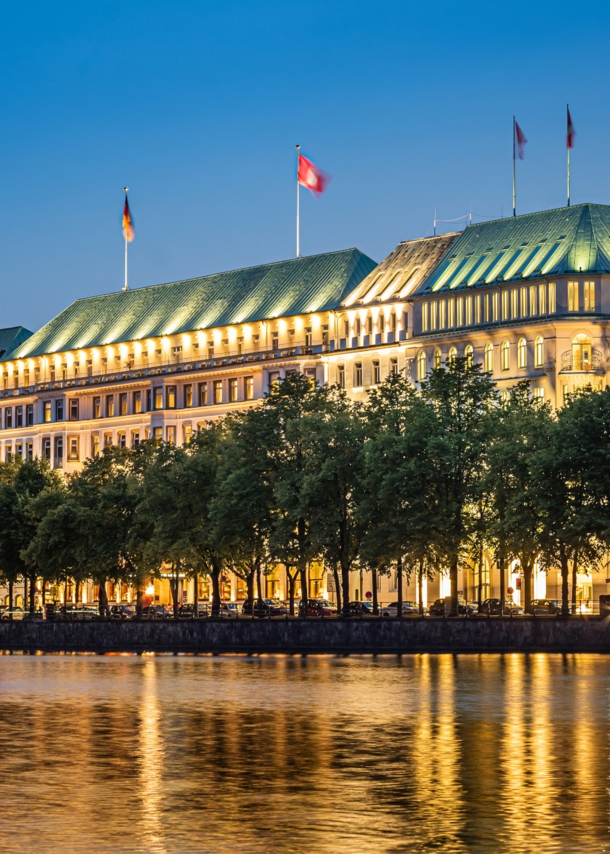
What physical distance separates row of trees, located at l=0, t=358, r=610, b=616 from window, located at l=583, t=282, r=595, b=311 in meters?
25.7

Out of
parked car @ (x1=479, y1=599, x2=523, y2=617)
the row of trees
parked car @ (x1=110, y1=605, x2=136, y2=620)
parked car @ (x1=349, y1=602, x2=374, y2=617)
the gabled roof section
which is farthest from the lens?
the gabled roof section

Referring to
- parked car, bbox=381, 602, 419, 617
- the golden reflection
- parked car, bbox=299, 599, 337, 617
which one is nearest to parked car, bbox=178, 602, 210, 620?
parked car, bbox=299, 599, 337, 617

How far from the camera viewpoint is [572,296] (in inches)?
6531

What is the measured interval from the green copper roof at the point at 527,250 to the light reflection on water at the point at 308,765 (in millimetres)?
80605

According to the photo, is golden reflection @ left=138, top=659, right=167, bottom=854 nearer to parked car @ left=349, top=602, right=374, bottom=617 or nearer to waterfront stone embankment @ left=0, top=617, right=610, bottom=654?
waterfront stone embankment @ left=0, top=617, right=610, bottom=654

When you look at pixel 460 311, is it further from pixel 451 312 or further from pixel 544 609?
pixel 544 609

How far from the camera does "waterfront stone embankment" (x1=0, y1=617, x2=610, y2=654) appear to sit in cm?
11662

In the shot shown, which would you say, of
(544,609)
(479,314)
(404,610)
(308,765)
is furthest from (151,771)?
(479,314)

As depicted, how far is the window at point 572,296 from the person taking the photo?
544 feet

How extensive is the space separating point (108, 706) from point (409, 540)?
5395 centimetres

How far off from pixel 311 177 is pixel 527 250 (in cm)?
2022

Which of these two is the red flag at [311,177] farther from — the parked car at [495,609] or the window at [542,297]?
the parked car at [495,609]

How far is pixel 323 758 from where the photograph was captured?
52.2 meters

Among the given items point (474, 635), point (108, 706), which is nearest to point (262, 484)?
point (474, 635)
